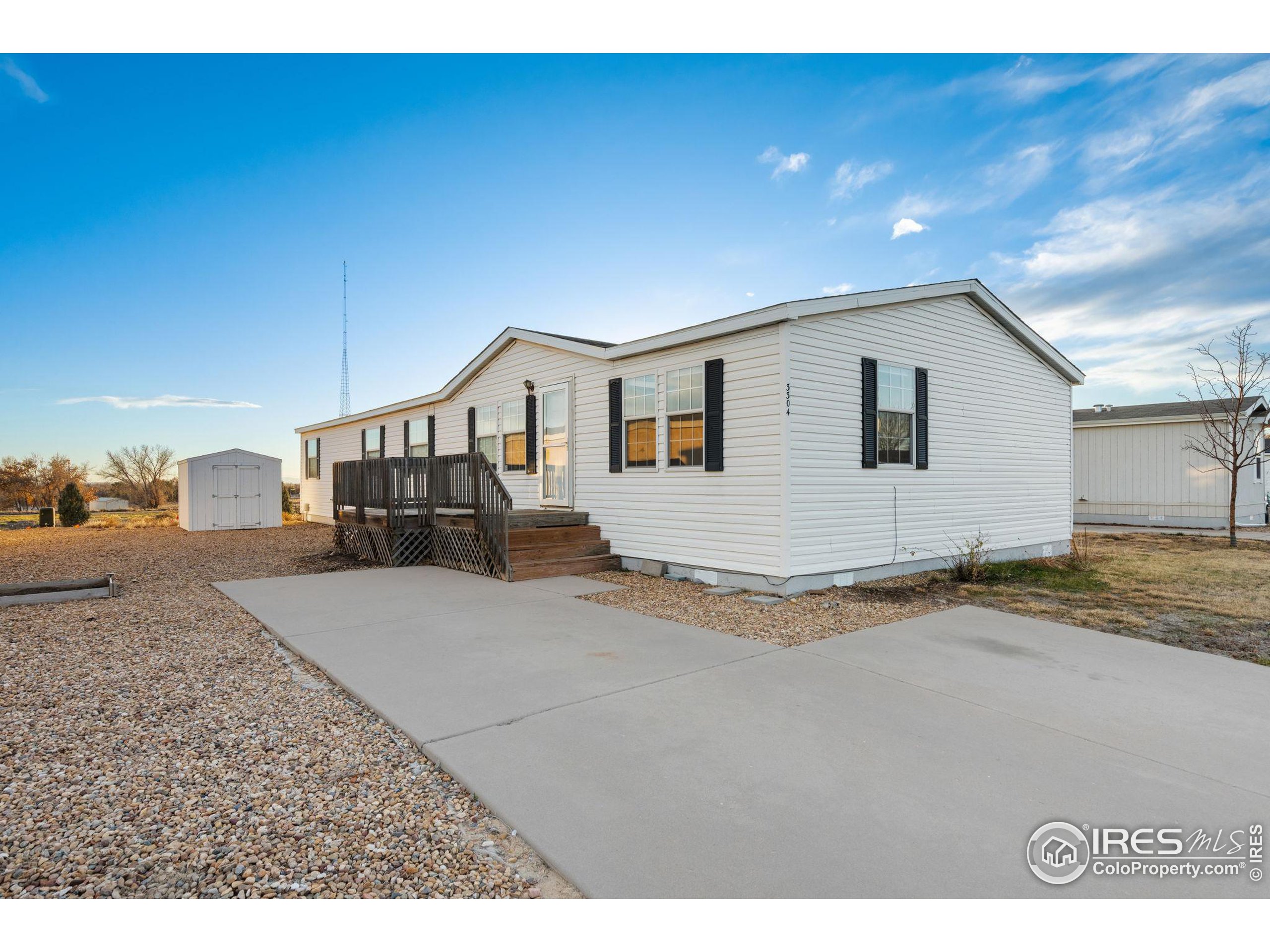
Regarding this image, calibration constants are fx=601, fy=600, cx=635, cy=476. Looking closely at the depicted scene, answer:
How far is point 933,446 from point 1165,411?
14.5 metres

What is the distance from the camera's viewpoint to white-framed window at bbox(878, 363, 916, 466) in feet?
26.0

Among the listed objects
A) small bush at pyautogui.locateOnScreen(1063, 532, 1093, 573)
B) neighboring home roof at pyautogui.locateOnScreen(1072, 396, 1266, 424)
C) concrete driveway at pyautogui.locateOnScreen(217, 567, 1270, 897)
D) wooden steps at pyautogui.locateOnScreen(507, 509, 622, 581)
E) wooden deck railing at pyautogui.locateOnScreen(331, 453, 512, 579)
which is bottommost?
small bush at pyautogui.locateOnScreen(1063, 532, 1093, 573)

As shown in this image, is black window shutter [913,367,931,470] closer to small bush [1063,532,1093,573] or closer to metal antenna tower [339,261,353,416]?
small bush [1063,532,1093,573]

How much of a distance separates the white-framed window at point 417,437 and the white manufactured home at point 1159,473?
17128mm

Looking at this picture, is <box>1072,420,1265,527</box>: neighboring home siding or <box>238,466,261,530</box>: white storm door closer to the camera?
<box>1072,420,1265,527</box>: neighboring home siding

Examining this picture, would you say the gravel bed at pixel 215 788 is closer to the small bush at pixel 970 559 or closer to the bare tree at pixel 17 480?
the small bush at pixel 970 559

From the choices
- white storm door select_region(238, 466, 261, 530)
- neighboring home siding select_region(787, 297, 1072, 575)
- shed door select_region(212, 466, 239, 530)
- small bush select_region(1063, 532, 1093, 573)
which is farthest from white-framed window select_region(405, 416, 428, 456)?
small bush select_region(1063, 532, 1093, 573)

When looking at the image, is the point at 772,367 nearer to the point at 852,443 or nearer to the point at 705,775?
the point at 852,443

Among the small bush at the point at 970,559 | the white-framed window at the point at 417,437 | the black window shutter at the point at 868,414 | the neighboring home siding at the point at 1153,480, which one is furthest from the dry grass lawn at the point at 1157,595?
the white-framed window at the point at 417,437

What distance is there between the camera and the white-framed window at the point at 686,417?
309 inches

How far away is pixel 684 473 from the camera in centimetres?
797

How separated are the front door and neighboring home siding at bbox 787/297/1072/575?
416 centimetres

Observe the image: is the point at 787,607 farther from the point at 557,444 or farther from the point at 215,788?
the point at 557,444

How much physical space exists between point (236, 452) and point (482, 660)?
16.5 m
